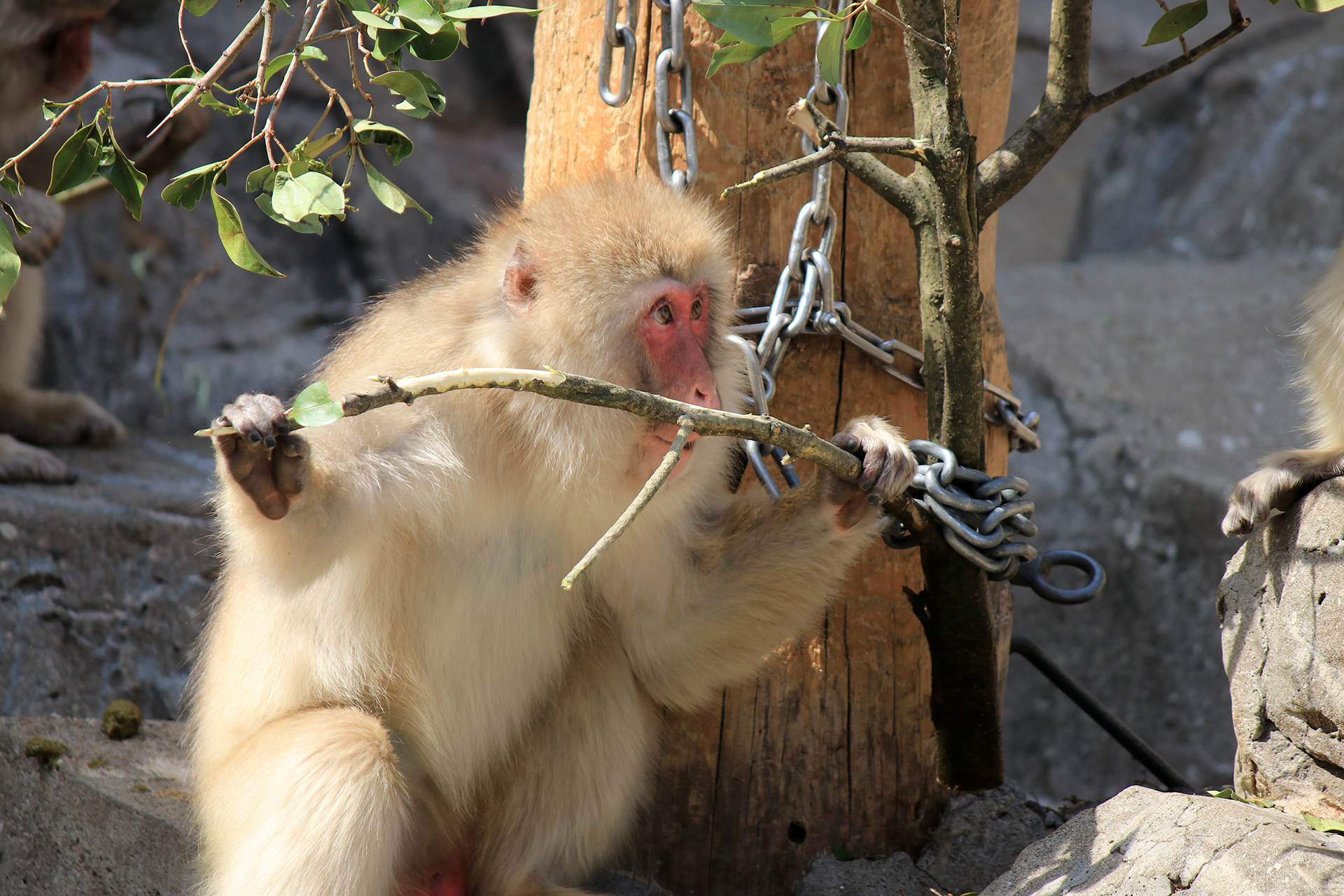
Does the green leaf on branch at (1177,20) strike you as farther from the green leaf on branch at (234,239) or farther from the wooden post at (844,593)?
the green leaf on branch at (234,239)

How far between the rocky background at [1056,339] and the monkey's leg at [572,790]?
1.70 metres

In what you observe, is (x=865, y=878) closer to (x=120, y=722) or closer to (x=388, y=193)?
(x=388, y=193)

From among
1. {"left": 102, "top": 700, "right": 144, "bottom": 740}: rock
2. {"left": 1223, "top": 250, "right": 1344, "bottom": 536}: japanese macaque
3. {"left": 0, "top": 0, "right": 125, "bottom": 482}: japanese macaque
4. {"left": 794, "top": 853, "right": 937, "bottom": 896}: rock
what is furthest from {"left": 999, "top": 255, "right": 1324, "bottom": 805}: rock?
{"left": 0, "top": 0, "right": 125, "bottom": 482}: japanese macaque

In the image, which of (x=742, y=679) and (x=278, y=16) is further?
(x=278, y=16)

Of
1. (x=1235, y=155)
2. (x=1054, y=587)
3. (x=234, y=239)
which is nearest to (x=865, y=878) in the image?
(x=1054, y=587)

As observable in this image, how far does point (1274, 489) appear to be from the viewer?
6.89 ft

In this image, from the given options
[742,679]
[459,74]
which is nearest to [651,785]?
[742,679]

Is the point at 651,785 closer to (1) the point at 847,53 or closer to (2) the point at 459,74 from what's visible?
(1) the point at 847,53

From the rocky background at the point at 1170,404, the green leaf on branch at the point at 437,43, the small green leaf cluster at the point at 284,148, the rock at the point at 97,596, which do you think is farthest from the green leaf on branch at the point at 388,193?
the rocky background at the point at 1170,404

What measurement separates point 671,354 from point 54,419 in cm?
427

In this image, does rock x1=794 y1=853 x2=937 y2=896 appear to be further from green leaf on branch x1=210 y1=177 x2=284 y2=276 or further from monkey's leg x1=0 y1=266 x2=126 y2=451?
monkey's leg x1=0 y1=266 x2=126 y2=451

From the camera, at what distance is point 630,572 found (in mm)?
2385

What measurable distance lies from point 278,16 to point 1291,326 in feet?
24.6

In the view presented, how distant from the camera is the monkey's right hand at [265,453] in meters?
1.75
